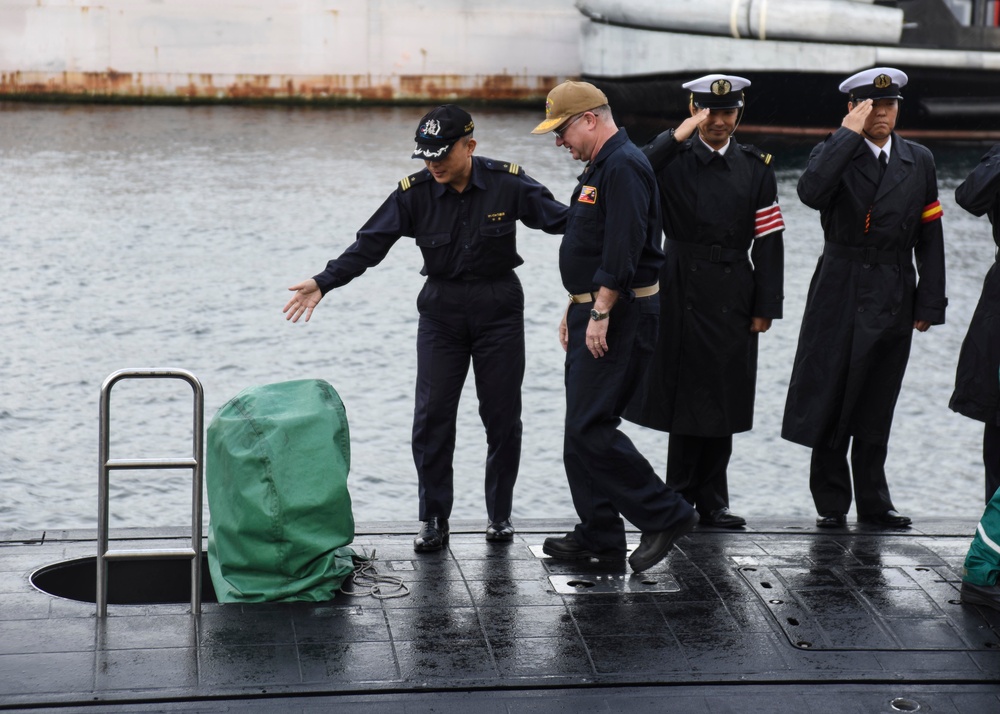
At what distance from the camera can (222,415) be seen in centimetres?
459

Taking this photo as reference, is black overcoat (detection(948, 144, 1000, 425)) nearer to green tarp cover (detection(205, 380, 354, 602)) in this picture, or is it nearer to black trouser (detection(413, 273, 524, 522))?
black trouser (detection(413, 273, 524, 522))

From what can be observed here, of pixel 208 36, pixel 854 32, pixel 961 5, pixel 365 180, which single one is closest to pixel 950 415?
pixel 365 180

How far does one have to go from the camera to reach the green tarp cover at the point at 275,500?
448 centimetres

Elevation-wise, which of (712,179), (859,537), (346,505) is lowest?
(859,537)

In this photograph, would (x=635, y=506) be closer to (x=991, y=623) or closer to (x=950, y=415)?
(x=991, y=623)

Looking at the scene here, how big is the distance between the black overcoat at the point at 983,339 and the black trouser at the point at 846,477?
45 cm

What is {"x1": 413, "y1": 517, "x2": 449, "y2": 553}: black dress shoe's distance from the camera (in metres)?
5.12

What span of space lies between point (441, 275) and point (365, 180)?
660 inches

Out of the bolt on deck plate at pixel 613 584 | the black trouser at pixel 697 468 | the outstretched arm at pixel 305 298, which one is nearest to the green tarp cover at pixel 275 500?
the outstretched arm at pixel 305 298

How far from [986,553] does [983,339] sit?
1001 millimetres

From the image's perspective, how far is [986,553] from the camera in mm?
4617

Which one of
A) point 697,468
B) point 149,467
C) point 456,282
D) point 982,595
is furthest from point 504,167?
point 982,595

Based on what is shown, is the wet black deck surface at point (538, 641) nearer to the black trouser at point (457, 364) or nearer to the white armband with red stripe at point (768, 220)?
the black trouser at point (457, 364)

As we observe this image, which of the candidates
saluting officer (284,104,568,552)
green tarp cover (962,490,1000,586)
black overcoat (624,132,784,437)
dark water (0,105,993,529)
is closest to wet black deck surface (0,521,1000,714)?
green tarp cover (962,490,1000,586)
